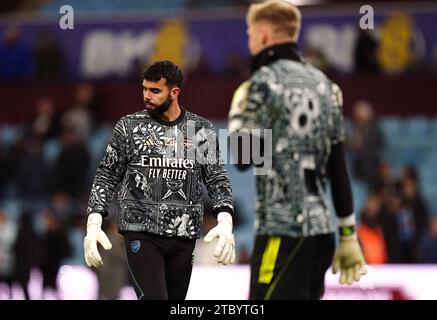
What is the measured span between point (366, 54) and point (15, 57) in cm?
694

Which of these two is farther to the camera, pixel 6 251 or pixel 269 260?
pixel 6 251

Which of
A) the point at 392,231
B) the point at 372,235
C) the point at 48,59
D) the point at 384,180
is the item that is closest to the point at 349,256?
the point at 372,235

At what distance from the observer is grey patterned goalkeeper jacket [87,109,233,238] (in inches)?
224

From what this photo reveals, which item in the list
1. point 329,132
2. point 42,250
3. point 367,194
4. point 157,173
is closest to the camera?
point 329,132

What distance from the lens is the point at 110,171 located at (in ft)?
18.9

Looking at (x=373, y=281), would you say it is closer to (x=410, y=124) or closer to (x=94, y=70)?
(x=410, y=124)

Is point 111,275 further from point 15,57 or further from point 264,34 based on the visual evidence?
point 15,57

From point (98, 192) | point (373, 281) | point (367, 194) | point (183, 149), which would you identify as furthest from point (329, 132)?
point (367, 194)

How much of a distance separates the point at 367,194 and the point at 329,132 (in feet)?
37.2

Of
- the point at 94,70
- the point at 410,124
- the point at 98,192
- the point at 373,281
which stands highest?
the point at 94,70

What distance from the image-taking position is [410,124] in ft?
58.7

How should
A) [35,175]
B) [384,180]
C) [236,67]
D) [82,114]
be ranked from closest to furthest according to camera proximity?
1. [384,180]
2. [35,175]
3. [82,114]
4. [236,67]

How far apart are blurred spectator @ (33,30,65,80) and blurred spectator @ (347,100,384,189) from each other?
603cm

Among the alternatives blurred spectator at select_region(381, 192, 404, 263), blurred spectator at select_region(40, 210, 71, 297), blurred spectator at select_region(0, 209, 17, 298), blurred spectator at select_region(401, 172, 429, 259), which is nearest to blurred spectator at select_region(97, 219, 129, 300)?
blurred spectator at select_region(40, 210, 71, 297)
